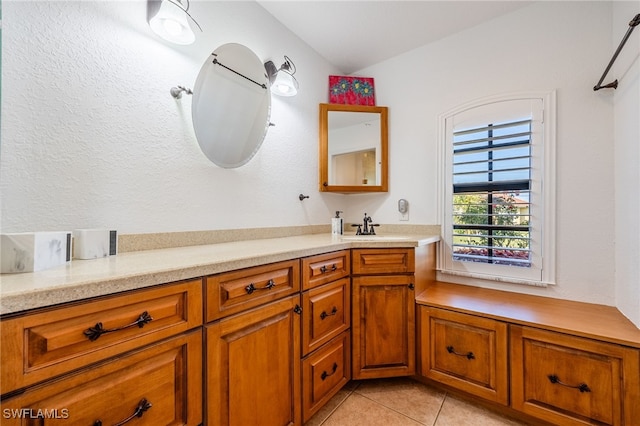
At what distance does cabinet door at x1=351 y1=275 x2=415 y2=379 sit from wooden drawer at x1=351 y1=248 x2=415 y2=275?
41 mm

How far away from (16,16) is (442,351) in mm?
2543

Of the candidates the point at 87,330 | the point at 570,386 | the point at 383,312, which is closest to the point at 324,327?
the point at 383,312

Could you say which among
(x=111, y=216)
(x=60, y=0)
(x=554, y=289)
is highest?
(x=60, y=0)

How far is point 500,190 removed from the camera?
1.91 m

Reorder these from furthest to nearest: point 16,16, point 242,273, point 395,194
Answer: point 395,194 → point 242,273 → point 16,16

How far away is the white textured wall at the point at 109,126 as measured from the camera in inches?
37.6

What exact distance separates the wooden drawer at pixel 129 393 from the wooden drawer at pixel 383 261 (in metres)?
1.04

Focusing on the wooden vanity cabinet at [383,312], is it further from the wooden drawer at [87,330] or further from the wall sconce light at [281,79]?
the wall sconce light at [281,79]

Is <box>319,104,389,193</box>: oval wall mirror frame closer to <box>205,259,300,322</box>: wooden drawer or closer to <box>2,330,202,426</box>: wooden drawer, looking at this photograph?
<box>205,259,300,322</box>: wooden drawer

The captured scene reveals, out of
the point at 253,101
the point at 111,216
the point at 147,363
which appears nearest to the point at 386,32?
the point at 253,101

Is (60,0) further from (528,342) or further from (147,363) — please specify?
(528,342)

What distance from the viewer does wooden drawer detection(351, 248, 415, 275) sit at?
66.9 inches

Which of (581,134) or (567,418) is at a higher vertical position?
(581,134)

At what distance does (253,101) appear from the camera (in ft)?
5.89
